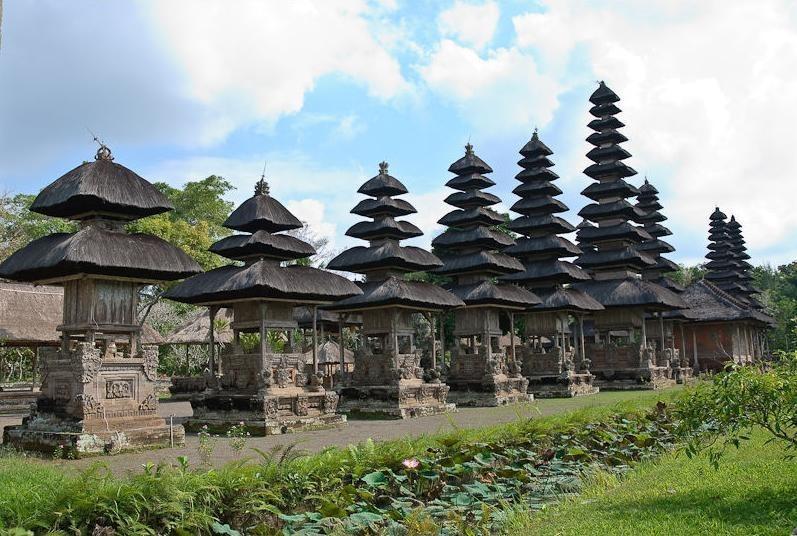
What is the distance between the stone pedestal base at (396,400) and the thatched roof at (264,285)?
402 centimetres

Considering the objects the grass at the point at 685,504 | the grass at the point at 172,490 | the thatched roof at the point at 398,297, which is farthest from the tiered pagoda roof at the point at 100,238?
the grass at the point at 685,504

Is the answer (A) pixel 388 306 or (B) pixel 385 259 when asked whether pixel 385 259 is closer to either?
(B) pixel 385 259

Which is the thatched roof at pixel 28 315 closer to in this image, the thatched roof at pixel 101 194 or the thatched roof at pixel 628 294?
the thatched roof at pixel 101 194

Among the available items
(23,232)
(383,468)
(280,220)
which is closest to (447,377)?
(280,220)

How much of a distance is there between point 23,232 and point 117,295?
2559 cm

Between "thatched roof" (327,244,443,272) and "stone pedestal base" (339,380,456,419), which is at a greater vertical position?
"thatched roof" (327,244,443,272)

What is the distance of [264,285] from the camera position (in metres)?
18.6

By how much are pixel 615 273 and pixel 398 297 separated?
19.9m

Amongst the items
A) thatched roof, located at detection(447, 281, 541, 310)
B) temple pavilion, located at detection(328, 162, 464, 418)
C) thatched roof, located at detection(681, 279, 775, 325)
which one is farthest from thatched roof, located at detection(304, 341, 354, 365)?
thatched roof, located at detection(681, 279, 775, 325)

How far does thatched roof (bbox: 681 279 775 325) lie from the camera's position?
4684cm

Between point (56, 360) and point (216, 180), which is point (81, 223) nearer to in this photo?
point (56, 360)

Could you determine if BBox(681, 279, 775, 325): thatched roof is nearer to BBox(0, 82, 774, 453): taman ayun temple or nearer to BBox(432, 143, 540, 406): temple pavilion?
BBox(0, 82, 774, 453): taman ayun temple

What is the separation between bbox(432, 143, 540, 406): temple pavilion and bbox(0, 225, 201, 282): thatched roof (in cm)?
1426

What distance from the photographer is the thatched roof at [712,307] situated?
46844mm
